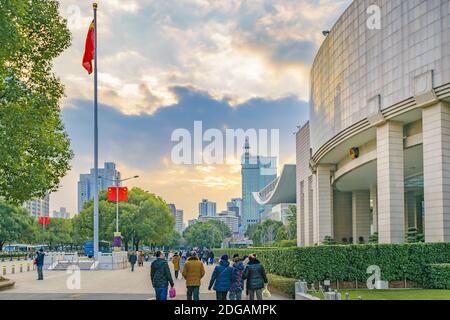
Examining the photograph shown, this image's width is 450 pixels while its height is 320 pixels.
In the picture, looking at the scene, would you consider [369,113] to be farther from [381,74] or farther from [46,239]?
[46,239]

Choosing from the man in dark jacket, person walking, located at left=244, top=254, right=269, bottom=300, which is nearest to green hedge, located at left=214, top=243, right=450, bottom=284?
person walking, located at left=244, top=254, right=269, bottom=300

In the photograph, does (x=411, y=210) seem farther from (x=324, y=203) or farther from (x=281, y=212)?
(x=281, y=212)

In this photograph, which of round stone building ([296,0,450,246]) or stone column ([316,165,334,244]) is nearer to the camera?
round stone building ([296,0,450,246])

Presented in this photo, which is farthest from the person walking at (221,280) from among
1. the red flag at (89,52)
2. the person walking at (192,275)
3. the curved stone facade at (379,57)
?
the red flag at (89,52)

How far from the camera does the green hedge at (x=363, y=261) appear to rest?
84.8ft

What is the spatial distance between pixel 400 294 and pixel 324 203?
110 ft

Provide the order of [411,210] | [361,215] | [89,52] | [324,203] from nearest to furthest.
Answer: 1. [89,52]
2. [324,203]
3. [361,215]
4. [411,210]

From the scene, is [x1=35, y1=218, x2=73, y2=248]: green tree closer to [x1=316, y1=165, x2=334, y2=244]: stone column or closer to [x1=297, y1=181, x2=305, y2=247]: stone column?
[x1=297, y1=181, x2=305, y2=247]: stone column

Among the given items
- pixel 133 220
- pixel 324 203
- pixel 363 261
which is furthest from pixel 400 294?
pixel 133 220

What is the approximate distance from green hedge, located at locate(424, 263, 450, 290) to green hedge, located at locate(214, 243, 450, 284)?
1.37 feet

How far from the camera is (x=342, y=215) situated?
6275 centimetres

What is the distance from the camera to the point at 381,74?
117 feet

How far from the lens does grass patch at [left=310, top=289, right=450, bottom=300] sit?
2214cm
